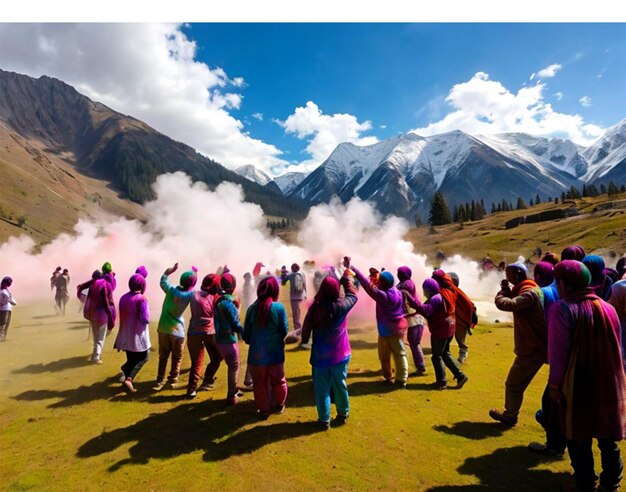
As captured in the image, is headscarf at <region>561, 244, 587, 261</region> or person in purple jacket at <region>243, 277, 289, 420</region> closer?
person in purple jacket at <region>243, 277, 289, 420</region>

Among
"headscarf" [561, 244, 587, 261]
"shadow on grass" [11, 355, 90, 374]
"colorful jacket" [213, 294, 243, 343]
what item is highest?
"headscarf" [561, 244, 587, 261]

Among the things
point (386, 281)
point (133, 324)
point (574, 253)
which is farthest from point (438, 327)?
point (133, 324)

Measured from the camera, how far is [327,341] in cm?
677

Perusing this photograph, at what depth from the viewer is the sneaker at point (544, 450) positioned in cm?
579

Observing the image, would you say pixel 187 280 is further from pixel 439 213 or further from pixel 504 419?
pixel 439 213

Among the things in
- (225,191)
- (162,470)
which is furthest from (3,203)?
(162,470)

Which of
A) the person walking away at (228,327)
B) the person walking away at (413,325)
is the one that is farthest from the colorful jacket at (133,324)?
the person walking away at (413,325)

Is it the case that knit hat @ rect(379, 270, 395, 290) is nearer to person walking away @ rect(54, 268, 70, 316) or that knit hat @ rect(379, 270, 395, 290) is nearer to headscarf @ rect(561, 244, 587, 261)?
headscarf @ rect(561, 244, 587, 261)

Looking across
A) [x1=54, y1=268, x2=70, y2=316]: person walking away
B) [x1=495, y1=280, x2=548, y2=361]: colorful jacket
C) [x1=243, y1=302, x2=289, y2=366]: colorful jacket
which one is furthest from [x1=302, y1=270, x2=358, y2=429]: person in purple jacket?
Answer: [x1=54, y1=268, x2=70, y2=316]: person walking away

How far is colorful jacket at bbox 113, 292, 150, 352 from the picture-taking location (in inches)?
356

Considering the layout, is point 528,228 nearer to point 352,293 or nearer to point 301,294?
point 301,294

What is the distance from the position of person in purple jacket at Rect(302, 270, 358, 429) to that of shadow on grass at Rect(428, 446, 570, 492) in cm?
234

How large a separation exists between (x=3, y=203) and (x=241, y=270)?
9970cm

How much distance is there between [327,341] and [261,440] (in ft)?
6.89
